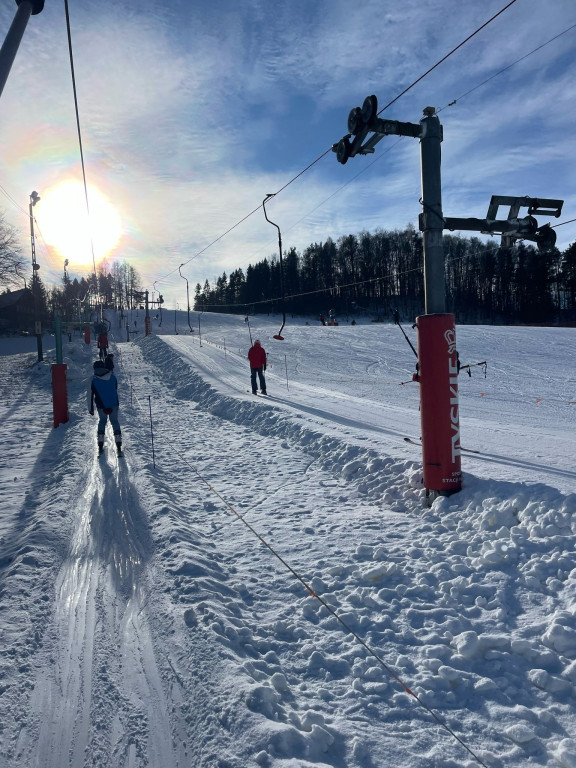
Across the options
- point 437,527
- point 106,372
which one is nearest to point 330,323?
point 106,372

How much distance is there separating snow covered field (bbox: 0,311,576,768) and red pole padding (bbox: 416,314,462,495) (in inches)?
14.1

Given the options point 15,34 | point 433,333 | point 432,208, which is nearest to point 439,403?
point 433,333

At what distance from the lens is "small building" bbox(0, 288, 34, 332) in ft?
205

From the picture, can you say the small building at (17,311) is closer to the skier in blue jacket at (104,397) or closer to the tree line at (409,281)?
the tree line at (409,281)

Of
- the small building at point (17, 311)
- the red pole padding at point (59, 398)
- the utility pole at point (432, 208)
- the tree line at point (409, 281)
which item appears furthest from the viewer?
the tree line at point (409, 281)

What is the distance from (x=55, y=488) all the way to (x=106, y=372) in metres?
2.88

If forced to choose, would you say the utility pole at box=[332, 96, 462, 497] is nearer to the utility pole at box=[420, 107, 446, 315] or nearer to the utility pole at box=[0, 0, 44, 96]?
the utility pole at box=[420, 107, 446, 315]

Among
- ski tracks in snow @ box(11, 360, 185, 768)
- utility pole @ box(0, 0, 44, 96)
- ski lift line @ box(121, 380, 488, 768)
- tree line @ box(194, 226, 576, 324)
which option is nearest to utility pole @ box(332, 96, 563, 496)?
ski lift line @ box(121, 380, 488, 768)

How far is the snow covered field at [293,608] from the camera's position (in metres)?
2.85

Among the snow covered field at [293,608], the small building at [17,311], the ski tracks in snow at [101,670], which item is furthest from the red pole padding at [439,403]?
the small building at [17,311]

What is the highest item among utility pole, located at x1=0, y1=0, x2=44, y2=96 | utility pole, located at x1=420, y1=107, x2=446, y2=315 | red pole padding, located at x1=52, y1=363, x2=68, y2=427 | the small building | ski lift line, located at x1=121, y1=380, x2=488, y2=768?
the small building

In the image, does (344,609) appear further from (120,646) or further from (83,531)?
(83,531)

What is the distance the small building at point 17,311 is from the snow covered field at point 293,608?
6235 centimetres

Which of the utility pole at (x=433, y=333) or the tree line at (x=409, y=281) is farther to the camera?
the tree line at (x=409, y=281)
